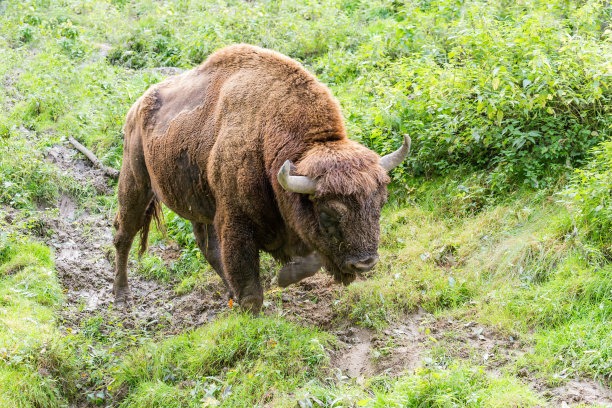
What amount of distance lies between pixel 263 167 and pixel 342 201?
39.6 inches

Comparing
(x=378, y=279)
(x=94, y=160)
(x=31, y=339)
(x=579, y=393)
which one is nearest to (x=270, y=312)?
(x=378, y=279)

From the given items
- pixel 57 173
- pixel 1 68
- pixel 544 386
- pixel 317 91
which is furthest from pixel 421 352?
pixel 1 68

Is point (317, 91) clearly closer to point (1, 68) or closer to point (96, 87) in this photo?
point (96, 87)

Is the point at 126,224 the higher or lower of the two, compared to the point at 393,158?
lower

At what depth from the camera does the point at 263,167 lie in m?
5.85

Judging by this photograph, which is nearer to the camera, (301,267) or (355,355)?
(355,355)

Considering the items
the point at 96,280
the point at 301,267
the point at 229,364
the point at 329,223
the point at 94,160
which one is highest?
the point at 329,223

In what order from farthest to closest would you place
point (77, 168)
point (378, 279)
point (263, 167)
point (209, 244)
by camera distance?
point (77, 168)
point (209, 244)
point (378, 279)
point (263, 167)

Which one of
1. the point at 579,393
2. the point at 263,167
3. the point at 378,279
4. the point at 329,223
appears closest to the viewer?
the point at 579,393

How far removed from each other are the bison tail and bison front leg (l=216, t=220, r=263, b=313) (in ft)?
6.79

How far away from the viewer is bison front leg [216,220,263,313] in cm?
595

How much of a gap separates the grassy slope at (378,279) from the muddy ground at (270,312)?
13cm

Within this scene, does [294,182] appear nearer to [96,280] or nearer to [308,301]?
[308,301]

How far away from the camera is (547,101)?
6.90 m
